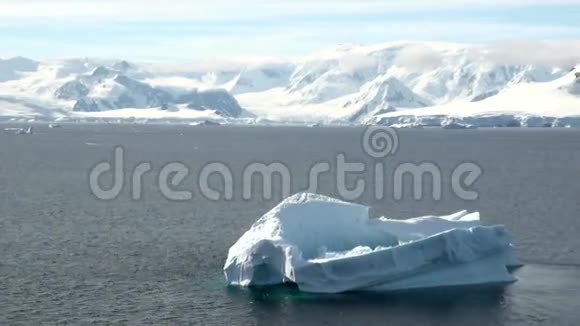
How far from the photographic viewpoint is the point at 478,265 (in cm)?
3762

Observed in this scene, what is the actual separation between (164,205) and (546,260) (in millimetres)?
28556

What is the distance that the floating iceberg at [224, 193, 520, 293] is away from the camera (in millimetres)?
35156

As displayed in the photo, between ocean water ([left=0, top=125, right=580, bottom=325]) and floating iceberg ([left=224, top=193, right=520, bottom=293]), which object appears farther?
floating iceberg ([left=224, top=193, right=520, bottom=293])

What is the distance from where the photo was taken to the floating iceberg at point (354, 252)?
35156 mm

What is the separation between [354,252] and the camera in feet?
117

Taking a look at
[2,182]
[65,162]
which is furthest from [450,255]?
[65,162]

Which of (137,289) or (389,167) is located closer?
(137,289)

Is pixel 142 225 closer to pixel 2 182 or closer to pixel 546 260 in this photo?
pixel 546 260

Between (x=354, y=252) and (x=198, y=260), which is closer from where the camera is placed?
(x=354, y=252)

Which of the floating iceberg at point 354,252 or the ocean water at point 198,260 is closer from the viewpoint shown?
the ocean water at point 198,260

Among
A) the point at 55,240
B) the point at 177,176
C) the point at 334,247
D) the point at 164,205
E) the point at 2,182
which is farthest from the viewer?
the point at 177,176

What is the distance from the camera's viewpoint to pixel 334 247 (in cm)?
3725

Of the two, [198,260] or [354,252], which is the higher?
[354,252]

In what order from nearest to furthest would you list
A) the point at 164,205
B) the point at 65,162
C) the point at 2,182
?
the point at 164,205
the point at 2,182
the point at 65,162
